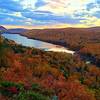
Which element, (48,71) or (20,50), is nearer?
(48,71)

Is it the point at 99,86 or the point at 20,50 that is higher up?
the point at 20,50

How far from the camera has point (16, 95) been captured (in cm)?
1738

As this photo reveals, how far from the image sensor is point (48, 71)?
45000 millimetres

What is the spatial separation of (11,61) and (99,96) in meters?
10.9

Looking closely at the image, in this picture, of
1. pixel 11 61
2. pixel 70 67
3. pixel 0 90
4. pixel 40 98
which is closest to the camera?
pixel 40 98

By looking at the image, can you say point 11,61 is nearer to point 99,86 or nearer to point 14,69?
point 14,69

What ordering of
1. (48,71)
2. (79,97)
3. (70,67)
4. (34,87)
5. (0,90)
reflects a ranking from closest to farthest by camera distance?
(0,90) → (34,87) → (79,97) → (48,71) → (70,67)

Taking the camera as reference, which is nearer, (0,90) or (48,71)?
(0,90)

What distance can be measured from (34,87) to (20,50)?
132 feet

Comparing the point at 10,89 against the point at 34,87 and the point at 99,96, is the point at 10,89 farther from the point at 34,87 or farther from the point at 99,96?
the point at 99,96

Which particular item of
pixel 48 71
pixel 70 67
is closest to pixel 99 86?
pixel 48 71

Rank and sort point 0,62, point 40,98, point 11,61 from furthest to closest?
point 11,61
point 0,62
point 40,98

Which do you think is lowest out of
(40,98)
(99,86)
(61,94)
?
(99,86)

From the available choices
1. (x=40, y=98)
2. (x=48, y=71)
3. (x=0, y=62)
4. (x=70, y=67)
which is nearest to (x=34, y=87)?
(x=40, y=98)
